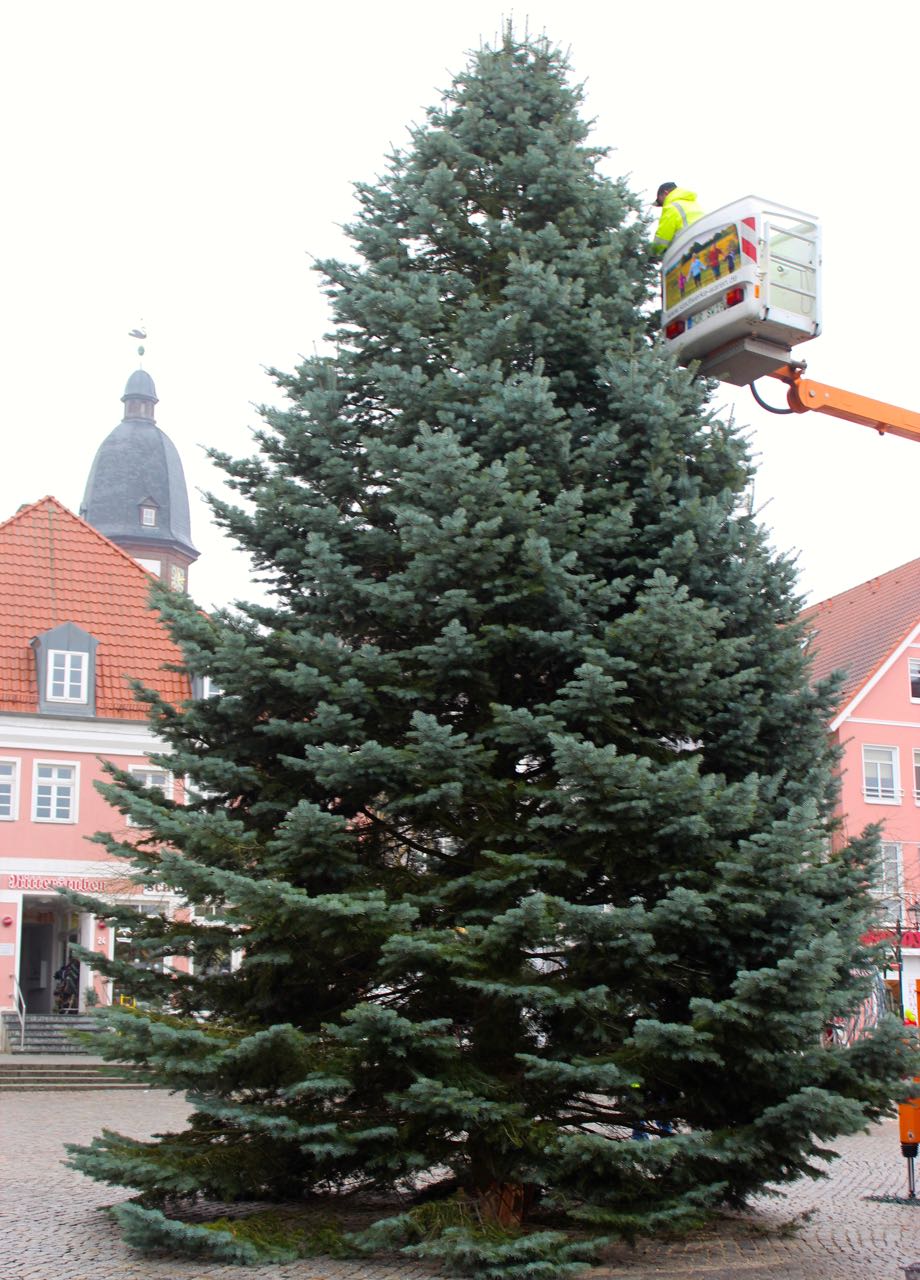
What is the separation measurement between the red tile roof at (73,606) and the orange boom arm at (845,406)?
22.9 m

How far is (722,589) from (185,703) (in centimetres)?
391

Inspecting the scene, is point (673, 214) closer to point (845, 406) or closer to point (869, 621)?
point (845, 406)

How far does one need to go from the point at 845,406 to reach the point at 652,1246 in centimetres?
641

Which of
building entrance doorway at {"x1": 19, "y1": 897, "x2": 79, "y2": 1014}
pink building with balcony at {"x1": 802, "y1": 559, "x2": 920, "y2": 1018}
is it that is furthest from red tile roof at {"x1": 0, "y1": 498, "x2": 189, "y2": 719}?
pink building with balcony at {"x1": 802, "y1": 559, "x2": 920, "y2": 1018}

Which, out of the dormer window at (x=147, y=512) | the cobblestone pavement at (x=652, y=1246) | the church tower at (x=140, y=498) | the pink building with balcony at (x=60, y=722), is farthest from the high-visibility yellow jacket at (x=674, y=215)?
the dormer window at (x=147, y=512)

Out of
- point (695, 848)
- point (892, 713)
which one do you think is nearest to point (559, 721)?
point (695, 848)

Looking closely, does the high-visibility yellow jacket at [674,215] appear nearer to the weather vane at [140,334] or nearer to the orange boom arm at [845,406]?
the orange boom arm at [845,406]

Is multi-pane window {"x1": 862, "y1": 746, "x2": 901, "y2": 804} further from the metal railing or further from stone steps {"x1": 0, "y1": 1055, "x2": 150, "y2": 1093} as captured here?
the metal railing

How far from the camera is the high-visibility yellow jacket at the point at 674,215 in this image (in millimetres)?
11766

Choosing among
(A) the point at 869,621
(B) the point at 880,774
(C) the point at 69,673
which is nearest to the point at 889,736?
(B) the point at 880,774

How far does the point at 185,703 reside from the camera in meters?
11.1

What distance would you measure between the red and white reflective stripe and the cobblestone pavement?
599 cm

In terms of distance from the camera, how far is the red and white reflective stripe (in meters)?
10.8

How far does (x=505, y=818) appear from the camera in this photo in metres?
10.3
